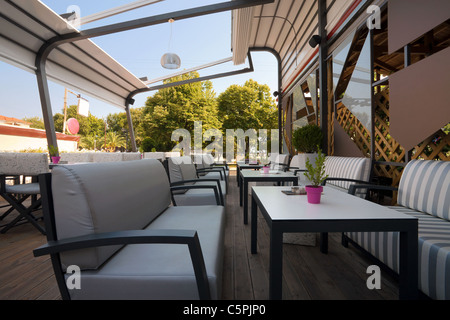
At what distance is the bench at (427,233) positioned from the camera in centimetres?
112

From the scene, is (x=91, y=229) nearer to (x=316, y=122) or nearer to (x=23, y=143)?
(x=316, y=122)

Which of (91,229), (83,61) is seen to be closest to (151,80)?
(83,61)

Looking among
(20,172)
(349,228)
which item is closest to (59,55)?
(20,172)

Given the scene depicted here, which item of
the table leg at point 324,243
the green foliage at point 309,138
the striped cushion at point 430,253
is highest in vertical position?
the green foliage at point 309,138

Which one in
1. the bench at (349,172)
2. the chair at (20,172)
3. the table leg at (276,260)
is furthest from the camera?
the bench at (349,172)

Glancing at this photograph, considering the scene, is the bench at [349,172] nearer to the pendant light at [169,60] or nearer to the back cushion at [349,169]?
the back cushion at [349,169]

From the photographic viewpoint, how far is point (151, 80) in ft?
30.0

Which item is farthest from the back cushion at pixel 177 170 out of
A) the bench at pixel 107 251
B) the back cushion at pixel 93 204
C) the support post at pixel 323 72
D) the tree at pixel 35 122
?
the tree at pixel 35 122

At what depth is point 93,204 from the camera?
0.99 metres

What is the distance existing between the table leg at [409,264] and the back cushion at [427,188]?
0.86 metres

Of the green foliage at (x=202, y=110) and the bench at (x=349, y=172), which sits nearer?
the bench at (x=349, y=172)

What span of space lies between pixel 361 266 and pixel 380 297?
1.33ft

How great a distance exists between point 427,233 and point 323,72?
14.4 ft

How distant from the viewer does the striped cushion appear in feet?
3.60
